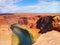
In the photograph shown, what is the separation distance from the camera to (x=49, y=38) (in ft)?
4.75

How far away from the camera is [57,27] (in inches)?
57.1

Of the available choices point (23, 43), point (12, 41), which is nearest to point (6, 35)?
point (12, 41)

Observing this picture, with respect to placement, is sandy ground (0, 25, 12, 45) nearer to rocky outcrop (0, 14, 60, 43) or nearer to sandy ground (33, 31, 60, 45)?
rocky outcrop (0, 14, 60, 43)

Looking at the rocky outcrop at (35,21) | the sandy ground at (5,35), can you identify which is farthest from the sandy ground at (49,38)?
the sandy ground at (5,35)

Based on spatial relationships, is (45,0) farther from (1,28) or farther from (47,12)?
(1,28)

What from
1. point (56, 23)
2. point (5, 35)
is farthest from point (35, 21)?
point (5, 35)

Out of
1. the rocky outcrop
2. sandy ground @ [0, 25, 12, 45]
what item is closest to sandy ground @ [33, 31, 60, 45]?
the rocky outcrop

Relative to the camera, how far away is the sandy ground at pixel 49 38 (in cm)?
143

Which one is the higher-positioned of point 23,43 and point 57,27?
point 57,27

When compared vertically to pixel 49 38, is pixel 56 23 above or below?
above

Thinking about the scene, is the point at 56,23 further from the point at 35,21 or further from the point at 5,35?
the point at 5,35

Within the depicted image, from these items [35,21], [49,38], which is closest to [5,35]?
[35,21]

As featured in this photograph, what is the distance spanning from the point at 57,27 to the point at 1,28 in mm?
550

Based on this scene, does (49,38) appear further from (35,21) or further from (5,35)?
(5,35)
